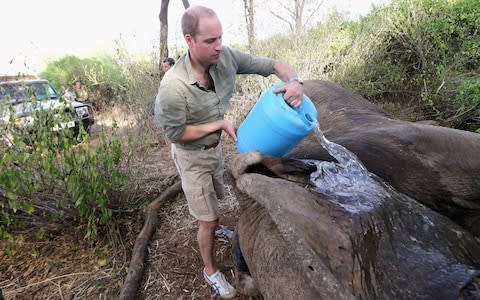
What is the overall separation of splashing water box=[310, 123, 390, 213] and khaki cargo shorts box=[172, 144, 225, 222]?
0.87m

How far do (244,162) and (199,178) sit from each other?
1.00 metres

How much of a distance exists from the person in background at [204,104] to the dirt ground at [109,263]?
0.33 m

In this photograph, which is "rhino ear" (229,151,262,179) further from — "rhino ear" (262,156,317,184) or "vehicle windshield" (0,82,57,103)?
"vehicle windshield" (0,82,57,103)

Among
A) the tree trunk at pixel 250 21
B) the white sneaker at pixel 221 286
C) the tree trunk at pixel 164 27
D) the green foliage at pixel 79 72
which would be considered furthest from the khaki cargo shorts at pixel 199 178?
the green foliage at pixel 79 72

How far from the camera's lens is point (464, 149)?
2.36 metres

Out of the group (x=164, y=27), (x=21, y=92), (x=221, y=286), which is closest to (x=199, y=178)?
(x=221, y=286)

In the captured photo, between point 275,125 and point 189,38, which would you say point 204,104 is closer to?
point 189,38

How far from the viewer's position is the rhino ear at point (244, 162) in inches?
62.5

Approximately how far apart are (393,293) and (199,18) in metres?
1.77

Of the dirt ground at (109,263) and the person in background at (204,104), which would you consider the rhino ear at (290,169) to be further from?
the dirt ground at (109,263)

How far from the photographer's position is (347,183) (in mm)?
1826

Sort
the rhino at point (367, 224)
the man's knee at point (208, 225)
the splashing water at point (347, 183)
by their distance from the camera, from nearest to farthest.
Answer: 1. the rhino at point (367, 224)
2. the splashing water at point (347, 183)
3. the man's knee at point (208, 225)

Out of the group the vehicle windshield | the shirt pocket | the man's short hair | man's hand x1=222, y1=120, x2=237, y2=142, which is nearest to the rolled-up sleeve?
the shirt pocket

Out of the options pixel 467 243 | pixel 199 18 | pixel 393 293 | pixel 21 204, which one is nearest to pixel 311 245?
pixel 393 293
